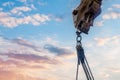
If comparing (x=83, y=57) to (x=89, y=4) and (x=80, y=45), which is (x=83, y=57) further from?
(x=89, y=4)

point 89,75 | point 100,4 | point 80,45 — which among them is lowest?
point 89,75

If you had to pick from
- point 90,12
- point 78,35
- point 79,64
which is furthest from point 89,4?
point 79,64

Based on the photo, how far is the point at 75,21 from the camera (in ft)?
90.0

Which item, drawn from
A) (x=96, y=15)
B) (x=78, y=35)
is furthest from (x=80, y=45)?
(x=96, y=15)

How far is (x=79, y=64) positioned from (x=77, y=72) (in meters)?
0.60

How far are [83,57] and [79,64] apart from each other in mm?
557

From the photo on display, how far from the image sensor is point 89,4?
26.2 metres

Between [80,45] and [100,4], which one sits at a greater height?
[100,4]

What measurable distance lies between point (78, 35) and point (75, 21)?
1.00 meters

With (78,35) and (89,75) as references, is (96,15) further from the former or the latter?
(89,75)

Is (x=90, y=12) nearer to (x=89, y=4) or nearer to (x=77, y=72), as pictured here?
(x=89, y=4)

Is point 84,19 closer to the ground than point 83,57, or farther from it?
farther from it

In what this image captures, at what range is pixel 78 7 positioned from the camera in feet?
90.2

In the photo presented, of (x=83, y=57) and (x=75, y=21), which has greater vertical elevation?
(x=75, y=21)
